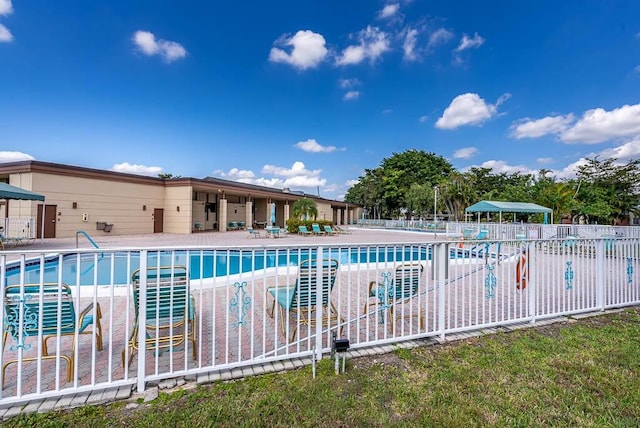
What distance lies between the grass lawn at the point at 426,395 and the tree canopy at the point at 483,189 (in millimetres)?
22317

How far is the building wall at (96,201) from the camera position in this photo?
15.1m

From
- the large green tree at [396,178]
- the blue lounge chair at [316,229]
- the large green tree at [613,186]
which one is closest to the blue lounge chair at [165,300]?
→ the blue lounge chair at [316,229]

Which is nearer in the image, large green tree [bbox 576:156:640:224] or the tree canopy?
the tree canopy

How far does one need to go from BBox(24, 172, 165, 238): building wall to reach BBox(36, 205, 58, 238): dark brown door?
0.53 ft

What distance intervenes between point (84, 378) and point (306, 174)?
4669 cm

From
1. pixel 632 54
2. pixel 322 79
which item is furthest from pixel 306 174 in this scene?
pixel 632 54

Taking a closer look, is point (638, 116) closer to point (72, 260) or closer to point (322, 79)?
point (322, 79)

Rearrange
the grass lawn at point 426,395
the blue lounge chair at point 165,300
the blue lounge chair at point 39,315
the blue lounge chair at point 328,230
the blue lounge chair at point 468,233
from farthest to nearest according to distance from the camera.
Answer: the blue lounge chair at point 328,230, the blue lounge chair at point 468,233, the blue lounge chair at point 165,300, the blue lounge chair at point 39,315, the grass lawn at point 426,395

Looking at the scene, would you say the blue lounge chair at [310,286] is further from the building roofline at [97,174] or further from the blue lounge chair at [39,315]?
the building roofline at [97,174]

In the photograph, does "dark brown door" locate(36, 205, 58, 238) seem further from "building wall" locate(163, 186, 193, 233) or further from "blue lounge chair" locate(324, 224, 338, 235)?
"blue lounge chair" locate(324, 224, 338, 235)

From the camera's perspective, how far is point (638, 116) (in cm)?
2089

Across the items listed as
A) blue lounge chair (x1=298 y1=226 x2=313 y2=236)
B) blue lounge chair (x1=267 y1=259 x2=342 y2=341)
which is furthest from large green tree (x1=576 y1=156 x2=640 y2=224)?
blue lounge chair (x1=267 y1=259 x2=342 y2=341)

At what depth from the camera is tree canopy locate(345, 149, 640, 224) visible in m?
21.9

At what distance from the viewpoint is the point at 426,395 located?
91.1 inches
